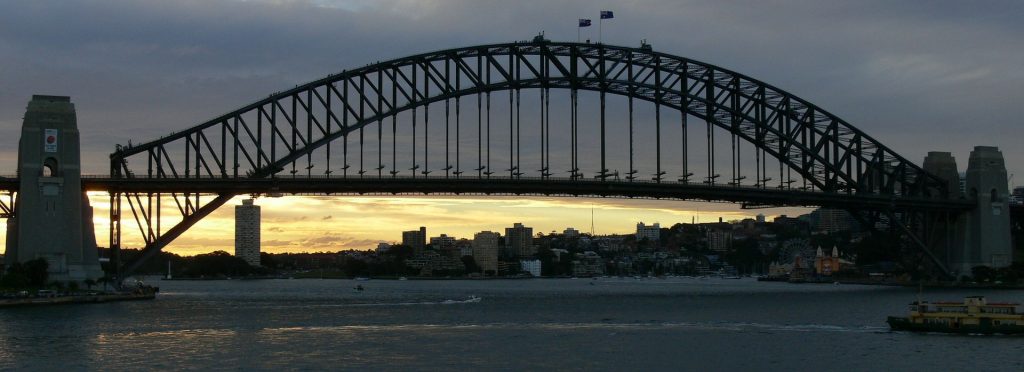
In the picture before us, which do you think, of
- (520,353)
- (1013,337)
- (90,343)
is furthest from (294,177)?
(1013,337)

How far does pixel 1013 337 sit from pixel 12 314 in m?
57.4

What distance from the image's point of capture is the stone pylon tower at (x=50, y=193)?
92.9 m

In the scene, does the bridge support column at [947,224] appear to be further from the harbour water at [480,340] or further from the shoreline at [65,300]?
the shoreline at [65,300]

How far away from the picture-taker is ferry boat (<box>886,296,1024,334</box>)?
7144 cm

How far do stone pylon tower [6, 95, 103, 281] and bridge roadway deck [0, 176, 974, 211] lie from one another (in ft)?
9.92

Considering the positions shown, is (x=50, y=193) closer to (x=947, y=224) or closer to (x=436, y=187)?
(x=436, y=187)

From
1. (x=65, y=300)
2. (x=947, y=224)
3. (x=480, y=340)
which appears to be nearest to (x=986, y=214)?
(x=947, y=224)

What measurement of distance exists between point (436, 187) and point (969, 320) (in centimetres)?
4480

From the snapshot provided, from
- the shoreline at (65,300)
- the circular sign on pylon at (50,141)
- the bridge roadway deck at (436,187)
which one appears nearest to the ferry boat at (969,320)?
the bridge roadway deck at (436,187)

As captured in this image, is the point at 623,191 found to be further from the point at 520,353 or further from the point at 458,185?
the point at 520,353

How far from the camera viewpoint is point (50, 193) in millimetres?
93250

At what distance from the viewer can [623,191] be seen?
110 meters

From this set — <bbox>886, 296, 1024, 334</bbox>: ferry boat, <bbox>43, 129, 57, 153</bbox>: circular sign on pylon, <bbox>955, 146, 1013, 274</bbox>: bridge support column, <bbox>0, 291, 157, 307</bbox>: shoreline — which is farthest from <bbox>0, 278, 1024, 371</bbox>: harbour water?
<bbox>955, 146, 1013, 274</bbox>: bridge support column

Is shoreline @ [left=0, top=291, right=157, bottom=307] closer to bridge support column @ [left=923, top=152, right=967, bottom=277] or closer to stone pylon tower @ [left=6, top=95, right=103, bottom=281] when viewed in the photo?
stone pylon tower @ [left=6, top=95, right=103, bottom=281]
